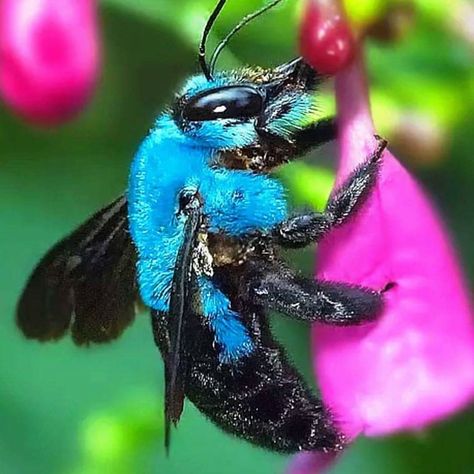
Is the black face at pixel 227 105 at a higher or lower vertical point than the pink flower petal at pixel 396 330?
higher

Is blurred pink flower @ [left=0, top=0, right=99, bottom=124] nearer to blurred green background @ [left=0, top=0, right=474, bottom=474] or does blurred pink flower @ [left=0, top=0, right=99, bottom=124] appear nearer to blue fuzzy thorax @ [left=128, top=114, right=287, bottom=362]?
blurred green background @ [left=0, top=0, right=474, bottom=474]

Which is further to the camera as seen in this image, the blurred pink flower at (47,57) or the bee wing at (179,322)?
the blurred pink flower at (47,57)

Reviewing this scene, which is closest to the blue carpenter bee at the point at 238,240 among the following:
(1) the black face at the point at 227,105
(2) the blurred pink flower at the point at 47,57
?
(1) the black face at the point at 227,105

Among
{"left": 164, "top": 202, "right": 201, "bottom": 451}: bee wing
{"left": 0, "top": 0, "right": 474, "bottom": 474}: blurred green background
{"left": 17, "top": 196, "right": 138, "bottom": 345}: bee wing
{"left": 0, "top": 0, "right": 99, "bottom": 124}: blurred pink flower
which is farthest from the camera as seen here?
{"left": 0, "top": 0, "right": 474, "bottom": 474}: blurred green background

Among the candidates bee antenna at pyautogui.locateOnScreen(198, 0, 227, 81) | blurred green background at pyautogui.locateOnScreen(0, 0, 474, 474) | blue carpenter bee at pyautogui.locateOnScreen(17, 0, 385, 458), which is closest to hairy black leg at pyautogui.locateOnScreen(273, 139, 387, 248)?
blue carpenter bee at pyautogui.locateOnScreen(17, 0, 385, 458)

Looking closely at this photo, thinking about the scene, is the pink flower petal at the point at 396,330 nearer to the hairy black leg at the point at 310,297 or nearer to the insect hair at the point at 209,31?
the hairy black leg at the point at 310,297

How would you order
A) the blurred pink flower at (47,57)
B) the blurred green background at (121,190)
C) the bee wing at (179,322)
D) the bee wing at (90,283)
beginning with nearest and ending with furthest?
the bee wing at (179,322), the bee wing at (90,283), the blurred pink flower at (47,57), the blurred green background at (121,190)

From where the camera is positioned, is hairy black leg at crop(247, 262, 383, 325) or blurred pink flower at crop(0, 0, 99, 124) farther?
blurred pink flower at crop(0, 0, 99, 124)
